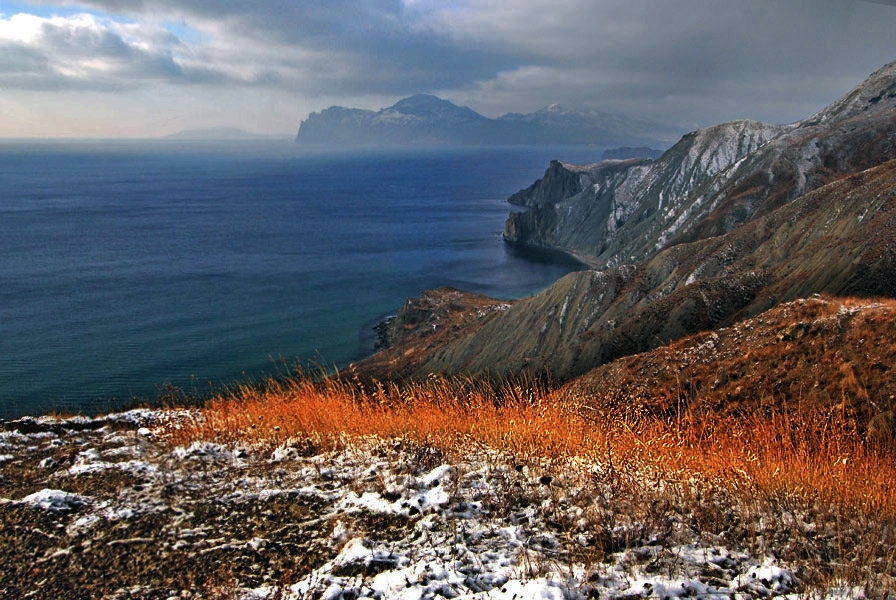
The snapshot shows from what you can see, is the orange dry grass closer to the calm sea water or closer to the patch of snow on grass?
the calm sea water

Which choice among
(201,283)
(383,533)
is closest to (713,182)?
(201,283)

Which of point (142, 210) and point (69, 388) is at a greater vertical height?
point (142, 210)

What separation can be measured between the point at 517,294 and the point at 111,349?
184 ft

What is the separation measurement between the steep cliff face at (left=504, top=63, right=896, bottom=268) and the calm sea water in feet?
50.4

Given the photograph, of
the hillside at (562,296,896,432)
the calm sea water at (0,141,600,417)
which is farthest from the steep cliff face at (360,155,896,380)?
the calm sea water at (0,141,600,417)

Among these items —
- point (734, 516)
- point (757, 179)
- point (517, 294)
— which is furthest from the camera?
point (517, 294)

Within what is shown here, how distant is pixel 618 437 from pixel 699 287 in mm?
25552

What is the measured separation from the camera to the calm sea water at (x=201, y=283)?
158 feet

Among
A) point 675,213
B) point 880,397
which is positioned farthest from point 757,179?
point 880,397

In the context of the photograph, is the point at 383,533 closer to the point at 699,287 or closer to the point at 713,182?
the point at 699,287

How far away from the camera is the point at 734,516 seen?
4566mm

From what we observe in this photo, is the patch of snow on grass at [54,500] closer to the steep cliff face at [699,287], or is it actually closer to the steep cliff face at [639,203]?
the steep cliff face at [699,287]

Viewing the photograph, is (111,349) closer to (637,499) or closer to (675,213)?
(637,499)

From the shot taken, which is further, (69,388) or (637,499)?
(69,388)
